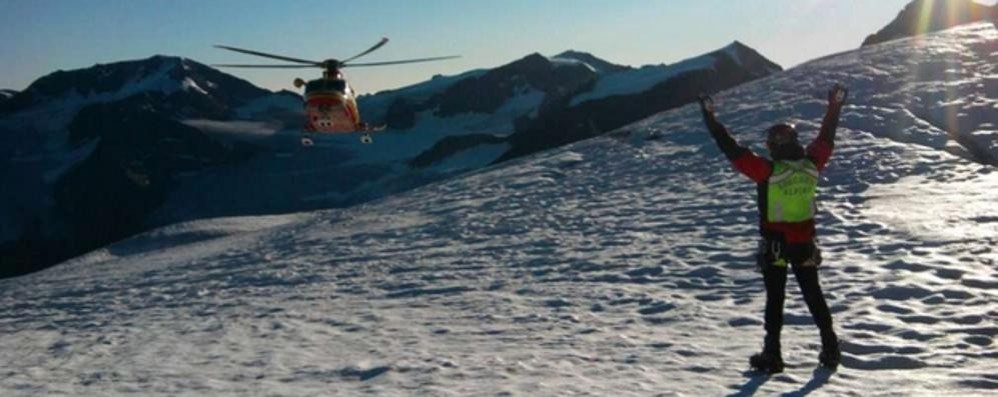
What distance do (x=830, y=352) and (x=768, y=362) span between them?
524 millimetres

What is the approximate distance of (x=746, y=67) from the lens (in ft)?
362

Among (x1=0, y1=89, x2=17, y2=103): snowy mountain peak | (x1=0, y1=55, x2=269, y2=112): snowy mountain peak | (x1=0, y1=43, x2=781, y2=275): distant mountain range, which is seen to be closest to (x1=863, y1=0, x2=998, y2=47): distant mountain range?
(x1=0, y1=43, x2=781, y2=275): distant mountain range

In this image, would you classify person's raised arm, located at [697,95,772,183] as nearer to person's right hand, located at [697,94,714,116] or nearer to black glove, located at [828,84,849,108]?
person's right hand, located at [697,94,714,116]

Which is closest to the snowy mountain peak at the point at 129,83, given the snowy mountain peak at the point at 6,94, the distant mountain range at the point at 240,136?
the distant mountain range at the point at 240,136

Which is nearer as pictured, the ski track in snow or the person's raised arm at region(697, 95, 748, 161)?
the person's raised arm at region(697, 95, 748, 161)

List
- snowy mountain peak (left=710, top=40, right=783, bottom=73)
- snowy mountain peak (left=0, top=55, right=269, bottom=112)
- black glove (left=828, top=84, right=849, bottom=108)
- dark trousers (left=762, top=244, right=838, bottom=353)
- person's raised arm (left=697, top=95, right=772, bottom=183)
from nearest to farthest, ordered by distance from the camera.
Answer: person's raised arm (left=697, top=95, right=772, bottom=183), dark trousers (left=762, top=244, right=838, bottom=353), black glove (left=828, top=84, right=849, bottom=108), snowy mountain peak (left=710, top=40, right=783, bottom=73), snowy mountain peak (left=0, top=55, right=269, bottom=112)

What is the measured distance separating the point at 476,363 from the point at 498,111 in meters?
138

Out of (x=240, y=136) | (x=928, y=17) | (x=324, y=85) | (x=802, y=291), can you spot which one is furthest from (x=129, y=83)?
(x=802, y=291)

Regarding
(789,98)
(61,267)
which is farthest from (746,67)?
(61,267)

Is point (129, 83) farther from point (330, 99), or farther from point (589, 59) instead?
point (330, 99)

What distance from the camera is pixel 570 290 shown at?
13.9 meters

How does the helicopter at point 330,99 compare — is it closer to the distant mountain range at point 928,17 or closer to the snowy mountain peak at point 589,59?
the distant mountain range at point 928,17

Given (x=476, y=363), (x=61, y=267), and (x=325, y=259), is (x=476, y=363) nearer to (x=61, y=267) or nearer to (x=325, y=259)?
(x=325, y=259)

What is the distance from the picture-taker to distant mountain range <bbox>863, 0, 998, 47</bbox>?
53.8m
